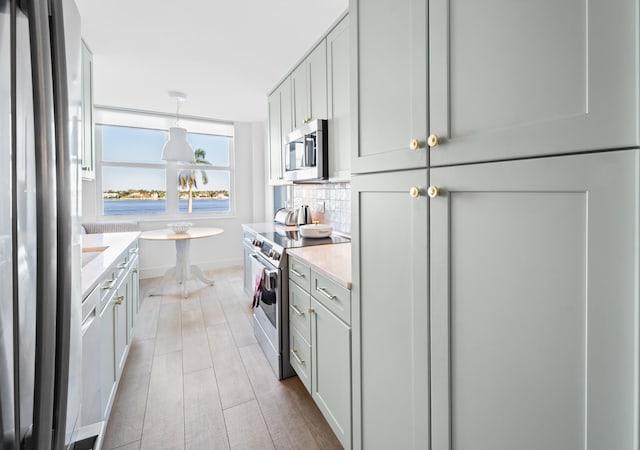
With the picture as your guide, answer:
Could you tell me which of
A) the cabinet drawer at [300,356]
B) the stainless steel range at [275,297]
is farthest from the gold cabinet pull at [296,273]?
the cabinet drawer at [300,356]

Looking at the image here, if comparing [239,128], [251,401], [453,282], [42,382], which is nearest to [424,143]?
[453,282]

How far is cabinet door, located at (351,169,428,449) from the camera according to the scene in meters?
0.93

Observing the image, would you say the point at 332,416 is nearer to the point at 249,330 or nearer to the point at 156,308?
the point at 249,330

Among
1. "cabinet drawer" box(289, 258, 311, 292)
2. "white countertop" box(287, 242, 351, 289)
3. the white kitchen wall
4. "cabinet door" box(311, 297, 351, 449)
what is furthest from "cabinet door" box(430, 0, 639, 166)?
the white kitchen wall

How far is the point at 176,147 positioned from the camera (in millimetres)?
3771

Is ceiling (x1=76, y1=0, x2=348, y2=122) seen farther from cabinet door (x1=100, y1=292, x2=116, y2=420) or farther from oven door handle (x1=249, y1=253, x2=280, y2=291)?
cabinet door (x1=100, y1=292, x2=116, y2=420)

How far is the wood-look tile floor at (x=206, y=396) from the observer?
1.65 meters

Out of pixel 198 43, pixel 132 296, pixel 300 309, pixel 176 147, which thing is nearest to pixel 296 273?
pixel 300 309

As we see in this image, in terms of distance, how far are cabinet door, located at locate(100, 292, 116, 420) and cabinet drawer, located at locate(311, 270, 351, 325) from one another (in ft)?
3.52

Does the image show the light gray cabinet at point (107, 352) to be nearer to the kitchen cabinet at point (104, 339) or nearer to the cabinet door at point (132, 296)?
the kitchen cabinet at point (104, 339)

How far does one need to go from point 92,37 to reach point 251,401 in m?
3.01

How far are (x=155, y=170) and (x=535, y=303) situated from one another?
17.9 feet

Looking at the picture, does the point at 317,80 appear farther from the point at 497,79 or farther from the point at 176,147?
the point at 176,147

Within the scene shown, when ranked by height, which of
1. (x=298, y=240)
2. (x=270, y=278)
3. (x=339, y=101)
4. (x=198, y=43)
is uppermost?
(x=198, y=43)
